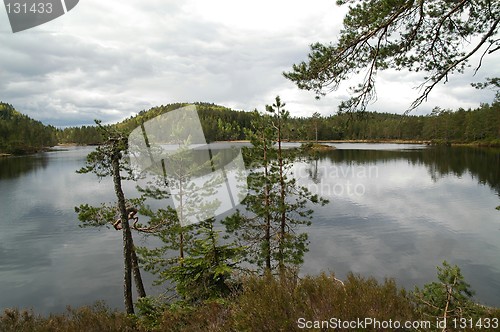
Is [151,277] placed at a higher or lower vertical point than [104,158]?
lower

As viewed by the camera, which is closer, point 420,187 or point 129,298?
point 129,298

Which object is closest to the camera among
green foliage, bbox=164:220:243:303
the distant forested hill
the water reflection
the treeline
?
green foliage, bbox=164:220:243:303

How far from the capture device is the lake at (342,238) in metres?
16.2

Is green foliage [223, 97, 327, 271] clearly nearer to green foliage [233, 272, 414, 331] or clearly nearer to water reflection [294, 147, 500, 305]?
water reflection [294, 147, 500, 305]

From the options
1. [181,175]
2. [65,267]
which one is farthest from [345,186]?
[65,267]

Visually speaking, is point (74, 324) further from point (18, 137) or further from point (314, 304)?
point (18, 137)

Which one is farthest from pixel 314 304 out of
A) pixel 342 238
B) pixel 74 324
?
pixel 342 238

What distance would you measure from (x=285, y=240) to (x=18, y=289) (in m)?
15.4

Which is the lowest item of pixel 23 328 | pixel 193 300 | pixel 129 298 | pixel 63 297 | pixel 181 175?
pixel 63 297

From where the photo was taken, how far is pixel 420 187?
1458 inches

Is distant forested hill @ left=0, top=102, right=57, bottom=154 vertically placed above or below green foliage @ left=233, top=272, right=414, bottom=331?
A: above

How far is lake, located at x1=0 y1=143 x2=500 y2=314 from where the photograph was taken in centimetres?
1625

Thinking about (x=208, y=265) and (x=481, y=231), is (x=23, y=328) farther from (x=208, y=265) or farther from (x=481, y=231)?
(x=481, y=231)

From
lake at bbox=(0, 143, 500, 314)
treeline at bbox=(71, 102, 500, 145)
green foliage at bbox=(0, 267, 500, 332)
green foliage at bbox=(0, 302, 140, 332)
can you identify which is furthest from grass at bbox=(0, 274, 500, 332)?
lake at bbox=(0, 143, 500, 314)
